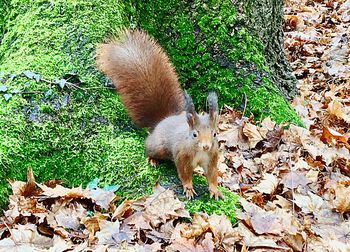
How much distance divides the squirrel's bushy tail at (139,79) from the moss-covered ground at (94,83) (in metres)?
0.09

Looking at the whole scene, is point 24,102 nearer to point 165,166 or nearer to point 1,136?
point 1,136

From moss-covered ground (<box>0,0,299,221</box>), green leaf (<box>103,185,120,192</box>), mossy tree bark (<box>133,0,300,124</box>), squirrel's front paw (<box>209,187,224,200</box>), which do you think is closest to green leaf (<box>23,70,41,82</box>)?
moss-covered ground (<box>0,0,299,221</box>)

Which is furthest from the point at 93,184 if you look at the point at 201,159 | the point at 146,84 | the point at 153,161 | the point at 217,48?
the point at 217,48

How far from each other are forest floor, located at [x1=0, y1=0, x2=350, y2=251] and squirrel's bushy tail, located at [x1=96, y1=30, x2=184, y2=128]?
1.73 ft

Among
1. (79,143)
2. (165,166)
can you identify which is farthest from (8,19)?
(165,166)

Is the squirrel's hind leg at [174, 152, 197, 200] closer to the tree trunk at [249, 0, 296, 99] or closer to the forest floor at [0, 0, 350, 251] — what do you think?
the forest floor at [0, 0, 350, 251]

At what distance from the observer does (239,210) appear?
10.2 ft

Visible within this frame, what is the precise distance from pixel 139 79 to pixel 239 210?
117cm

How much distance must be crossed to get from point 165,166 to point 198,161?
41 cm

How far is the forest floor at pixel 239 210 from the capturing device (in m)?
2.81

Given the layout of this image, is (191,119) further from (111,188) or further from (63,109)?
(63,109)

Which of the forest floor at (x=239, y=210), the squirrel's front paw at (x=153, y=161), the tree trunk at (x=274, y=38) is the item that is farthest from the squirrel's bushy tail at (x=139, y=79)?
the tree trunk at (x=274, y=38)

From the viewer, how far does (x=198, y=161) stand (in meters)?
3.10

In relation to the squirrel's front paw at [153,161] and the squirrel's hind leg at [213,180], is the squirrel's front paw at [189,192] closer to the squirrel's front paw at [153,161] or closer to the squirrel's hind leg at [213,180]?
the squirrel's hind leg at [213,180]
